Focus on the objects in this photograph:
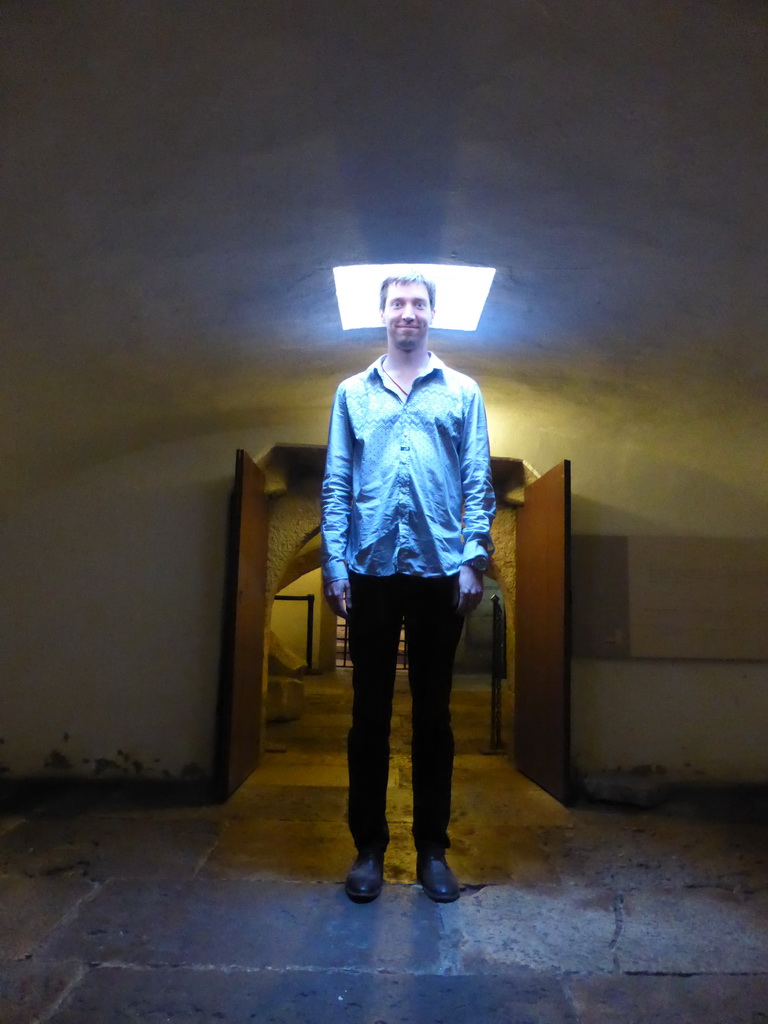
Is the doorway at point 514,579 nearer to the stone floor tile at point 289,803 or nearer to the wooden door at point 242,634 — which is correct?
the wooden door at point 242,634

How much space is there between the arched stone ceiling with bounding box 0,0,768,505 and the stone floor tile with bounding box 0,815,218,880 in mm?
1542

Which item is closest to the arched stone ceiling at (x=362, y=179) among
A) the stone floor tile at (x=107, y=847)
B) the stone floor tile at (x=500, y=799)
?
the stone floor tile at (x=107, y=847)

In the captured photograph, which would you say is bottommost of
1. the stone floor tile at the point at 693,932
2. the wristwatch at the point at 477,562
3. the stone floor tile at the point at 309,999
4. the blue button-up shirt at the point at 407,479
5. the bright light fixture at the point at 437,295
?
the stone floor tile at the point at 693,932

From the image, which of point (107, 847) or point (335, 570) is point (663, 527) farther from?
point (107, 847)

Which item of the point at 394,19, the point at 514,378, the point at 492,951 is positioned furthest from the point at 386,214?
the point at 492,951

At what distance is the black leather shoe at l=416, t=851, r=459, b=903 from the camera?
1.94 metres

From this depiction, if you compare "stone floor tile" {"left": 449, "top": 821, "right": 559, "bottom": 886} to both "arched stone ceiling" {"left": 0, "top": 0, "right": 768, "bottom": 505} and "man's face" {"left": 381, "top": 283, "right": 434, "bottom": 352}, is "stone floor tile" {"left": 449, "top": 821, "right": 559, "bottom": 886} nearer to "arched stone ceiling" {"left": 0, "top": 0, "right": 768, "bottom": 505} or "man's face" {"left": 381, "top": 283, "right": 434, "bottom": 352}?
"man's face" {"left": 381, "top": 283, "right": 434, "bottom": 352}

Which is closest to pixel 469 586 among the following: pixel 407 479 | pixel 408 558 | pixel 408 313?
pixel 408 558

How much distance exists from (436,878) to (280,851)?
71 cm

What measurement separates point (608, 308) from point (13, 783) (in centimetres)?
334

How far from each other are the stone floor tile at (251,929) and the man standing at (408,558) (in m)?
0.11

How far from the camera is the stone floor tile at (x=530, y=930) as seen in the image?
1.67m

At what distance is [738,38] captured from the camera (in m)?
1.33

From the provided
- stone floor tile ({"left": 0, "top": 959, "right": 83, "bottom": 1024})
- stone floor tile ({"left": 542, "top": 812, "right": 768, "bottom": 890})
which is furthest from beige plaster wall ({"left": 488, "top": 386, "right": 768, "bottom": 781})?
stone floor tile ({"left": 0, "top": 959, "right": 83, "bottom": 1024})
